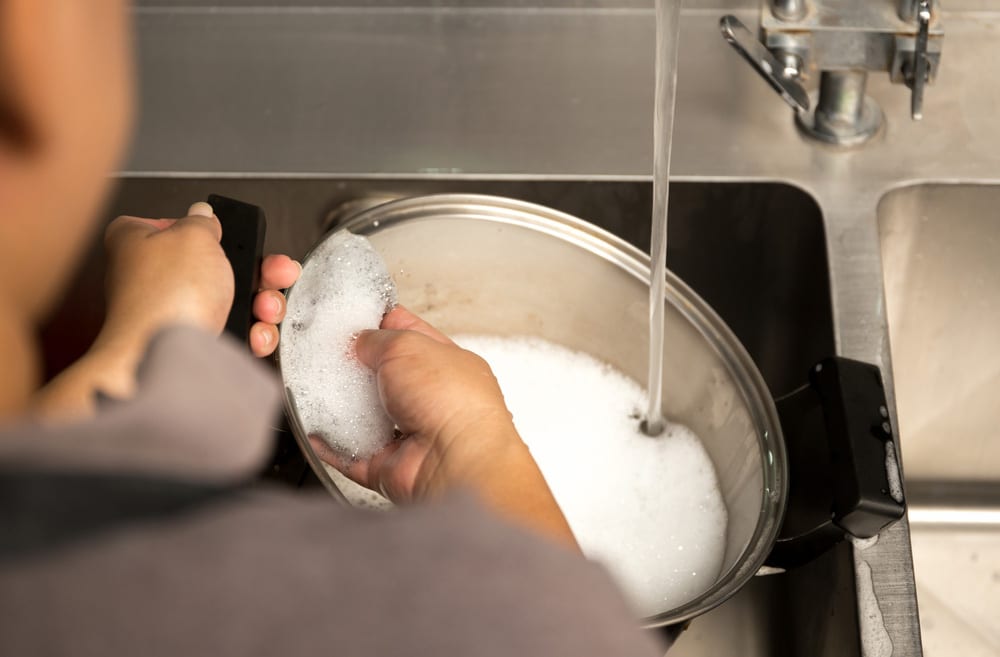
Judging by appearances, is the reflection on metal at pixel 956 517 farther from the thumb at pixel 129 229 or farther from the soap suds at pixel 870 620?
the thumb at pixel 129 229

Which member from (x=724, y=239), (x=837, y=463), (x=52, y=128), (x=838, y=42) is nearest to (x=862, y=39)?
(x=838, y=42)

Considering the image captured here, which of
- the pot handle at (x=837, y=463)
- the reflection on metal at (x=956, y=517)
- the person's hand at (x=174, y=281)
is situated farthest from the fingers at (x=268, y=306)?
the reflection on metal at (x=956, y=517)

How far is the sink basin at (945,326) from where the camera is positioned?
82 cm

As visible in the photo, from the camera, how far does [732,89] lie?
33.8 inches

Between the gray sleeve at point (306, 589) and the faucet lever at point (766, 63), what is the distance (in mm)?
529

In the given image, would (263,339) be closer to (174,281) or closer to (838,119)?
(174,281)

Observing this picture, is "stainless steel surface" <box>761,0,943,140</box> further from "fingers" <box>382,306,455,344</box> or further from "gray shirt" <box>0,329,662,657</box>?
"gray shirt" <box>0,329,662,657</box>

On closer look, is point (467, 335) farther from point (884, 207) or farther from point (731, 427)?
point (884, 207)

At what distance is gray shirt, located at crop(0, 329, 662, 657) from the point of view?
0.23 m

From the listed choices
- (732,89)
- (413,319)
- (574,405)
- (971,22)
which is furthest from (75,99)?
(971,22)

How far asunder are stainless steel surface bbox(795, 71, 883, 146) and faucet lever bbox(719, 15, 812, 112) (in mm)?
83

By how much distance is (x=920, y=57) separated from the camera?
2.37ft

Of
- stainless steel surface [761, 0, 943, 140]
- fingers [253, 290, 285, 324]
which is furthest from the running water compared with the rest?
fingers [253, 290, 285, 324]

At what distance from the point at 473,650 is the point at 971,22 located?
0.82 meters
